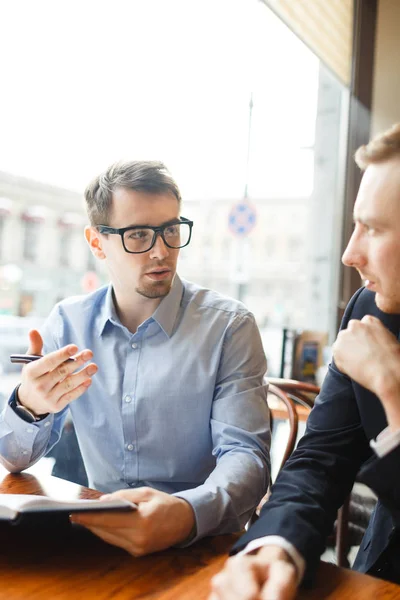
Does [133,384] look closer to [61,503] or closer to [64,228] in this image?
[61,503]

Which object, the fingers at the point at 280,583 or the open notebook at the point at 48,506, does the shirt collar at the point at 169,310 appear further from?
the fingers at the point at 280,583

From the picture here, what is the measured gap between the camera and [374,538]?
3.95 feet

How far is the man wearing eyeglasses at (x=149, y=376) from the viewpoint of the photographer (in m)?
1.27

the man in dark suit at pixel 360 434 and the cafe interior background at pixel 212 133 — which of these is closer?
the man in dark suit at pixel 360 434

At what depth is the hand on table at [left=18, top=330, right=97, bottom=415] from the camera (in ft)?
4.03

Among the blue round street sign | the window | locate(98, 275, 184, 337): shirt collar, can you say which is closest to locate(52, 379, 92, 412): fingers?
locate(98, 275, 184, 337): shirt collar

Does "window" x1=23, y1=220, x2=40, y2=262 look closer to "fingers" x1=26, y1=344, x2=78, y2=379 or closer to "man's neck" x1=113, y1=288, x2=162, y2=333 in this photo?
"man's neck" x1=113, y1=288, x2=162, y2=333

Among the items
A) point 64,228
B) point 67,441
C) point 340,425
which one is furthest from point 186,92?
point 340,425

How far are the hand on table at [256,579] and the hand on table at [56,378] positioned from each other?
549 millimetres

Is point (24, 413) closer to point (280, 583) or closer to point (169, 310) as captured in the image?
point (169, 310)

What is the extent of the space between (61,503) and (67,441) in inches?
66.1

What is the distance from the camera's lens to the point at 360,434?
1205mm

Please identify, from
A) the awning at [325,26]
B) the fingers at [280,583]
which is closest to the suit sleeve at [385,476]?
the fingers at [280,583]

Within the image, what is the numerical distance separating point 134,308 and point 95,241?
0.90 ft
